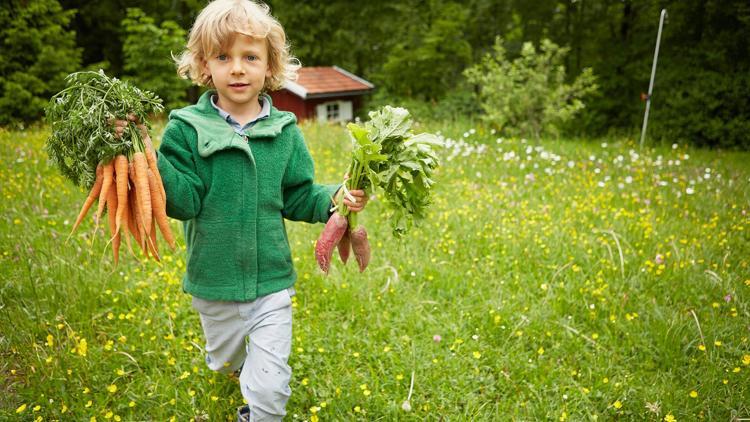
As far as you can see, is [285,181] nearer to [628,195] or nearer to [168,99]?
[628,195]

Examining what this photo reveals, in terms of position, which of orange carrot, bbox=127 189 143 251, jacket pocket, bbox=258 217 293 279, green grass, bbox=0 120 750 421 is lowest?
green grass, bbox=0 120 750 421

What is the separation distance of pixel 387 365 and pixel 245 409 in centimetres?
81

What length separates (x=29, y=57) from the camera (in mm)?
15305

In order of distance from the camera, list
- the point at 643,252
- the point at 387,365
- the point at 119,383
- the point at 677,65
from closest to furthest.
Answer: the point at 119,383, the point at 387,365, the point at 643,252, the point at 677,65

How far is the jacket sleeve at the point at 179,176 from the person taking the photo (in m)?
1.88

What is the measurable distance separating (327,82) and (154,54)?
5921 mm

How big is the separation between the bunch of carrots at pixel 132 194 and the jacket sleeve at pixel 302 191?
56cm

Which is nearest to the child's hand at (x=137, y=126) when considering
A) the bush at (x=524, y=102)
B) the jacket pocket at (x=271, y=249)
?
the jacket pocket at (x=271, y=249)

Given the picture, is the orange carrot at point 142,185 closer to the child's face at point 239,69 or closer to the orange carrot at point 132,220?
the orange carrot at point 132,220

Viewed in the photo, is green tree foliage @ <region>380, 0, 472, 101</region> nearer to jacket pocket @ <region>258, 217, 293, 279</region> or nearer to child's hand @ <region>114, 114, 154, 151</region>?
jacket pocket @ <region>258, 217, 293, 279</region>

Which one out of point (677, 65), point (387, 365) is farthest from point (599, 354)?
point (677, 65)

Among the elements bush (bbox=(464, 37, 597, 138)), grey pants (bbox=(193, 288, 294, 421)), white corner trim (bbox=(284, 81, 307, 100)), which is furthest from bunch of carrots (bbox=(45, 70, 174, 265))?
white corner trim (bbox=(284, 81, 307, 100))

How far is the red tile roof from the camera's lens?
667 inches

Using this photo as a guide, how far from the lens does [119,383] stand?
2.58m
